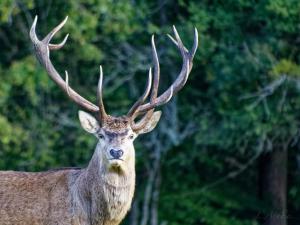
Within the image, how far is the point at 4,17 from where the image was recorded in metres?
15.8

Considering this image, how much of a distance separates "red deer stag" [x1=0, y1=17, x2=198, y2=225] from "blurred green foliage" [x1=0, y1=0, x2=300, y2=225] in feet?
14.8

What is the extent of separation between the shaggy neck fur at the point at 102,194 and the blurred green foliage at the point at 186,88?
4566mm

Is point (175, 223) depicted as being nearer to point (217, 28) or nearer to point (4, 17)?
point (217, 28)

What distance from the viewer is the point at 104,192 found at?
35.4 feet

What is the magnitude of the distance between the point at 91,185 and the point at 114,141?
482 mm

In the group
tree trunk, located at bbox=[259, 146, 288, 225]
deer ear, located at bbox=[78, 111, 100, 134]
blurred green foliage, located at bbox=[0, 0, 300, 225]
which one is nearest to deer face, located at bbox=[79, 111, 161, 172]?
deer ear, located at bbox=[78, 111, 100, 134]

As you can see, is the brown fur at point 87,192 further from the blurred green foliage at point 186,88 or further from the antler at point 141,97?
the blurred green foliage at point 186,88

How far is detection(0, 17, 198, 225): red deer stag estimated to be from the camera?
10758 mm

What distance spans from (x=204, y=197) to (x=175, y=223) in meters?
0.53

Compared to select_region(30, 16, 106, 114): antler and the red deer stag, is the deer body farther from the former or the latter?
select_region(30, 16, 106, 114): antler

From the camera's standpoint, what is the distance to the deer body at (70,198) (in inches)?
425

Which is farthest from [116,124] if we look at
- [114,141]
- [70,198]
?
[70,198]

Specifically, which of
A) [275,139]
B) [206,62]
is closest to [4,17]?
[206,62]

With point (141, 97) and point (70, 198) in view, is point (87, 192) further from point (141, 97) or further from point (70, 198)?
point (141, 97)
